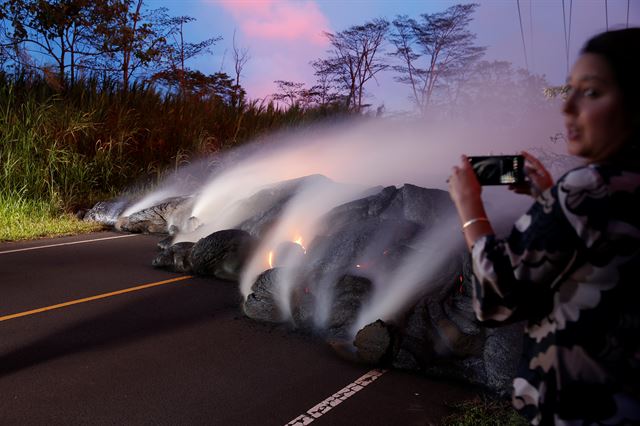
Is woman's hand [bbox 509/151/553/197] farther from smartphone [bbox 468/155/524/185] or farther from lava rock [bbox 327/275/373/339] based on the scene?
lava rock [bbox 327/275/373/339]

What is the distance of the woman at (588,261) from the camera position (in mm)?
1242

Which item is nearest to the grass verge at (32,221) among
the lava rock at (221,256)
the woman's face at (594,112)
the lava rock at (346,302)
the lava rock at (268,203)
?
the lava rock at (268,203)

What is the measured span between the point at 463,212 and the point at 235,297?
5.38 m

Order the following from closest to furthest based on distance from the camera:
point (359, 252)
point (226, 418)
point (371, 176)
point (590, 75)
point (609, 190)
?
1. point (609, 190)
2. point (590, 75)
3. point (226, 418)
4. point (359, 252)
5. point (371, 176)

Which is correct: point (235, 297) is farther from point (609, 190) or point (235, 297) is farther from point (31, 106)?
point (31, 106)

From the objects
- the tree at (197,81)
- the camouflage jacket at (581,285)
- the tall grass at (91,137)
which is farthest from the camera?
the tree at (197,81)

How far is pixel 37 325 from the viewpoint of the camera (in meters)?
5.35

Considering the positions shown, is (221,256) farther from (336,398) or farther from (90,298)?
(336,398)

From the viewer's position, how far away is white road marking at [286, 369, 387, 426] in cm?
364

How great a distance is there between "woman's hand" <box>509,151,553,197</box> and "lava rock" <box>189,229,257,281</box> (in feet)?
19.7

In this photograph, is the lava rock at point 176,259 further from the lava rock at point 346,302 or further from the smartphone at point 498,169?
the smartphone at point 498,169

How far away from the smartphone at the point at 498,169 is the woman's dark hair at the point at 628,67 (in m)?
0.37

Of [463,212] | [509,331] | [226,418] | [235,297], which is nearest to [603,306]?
[463,212]

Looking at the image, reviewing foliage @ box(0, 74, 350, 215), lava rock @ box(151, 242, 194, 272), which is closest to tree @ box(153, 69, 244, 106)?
foliage @ box(0, 74, 350, 215)
